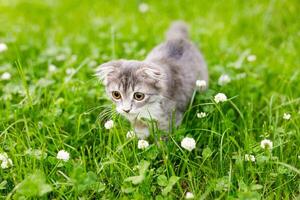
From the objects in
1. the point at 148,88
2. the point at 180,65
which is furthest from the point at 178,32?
the point at 148,88

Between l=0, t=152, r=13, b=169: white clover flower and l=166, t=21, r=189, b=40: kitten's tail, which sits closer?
l=0, t=152, r=13, b=169: white clover flower

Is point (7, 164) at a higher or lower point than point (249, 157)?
lower

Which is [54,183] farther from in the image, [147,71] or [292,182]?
[292,182]

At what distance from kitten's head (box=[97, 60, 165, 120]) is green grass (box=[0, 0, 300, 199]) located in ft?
0.56

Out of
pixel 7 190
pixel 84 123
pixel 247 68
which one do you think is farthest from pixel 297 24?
pixel 7 190

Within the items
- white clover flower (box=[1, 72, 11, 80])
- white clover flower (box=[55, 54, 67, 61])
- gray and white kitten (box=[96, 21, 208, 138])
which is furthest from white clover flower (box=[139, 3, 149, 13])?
white clover flower (box=[1, 72, 11, 80])

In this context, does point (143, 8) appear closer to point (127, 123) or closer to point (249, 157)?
point (127, 123)

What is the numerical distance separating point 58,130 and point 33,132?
172mm

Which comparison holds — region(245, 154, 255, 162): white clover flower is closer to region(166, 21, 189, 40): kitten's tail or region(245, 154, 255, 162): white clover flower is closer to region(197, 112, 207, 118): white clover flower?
region(197, 112, 207, 118): white clover flower

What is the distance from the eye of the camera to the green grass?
9.20 feet

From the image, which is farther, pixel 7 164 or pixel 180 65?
pixel 180 65

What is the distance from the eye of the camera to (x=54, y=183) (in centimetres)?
280

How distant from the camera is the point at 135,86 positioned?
10.3 ft

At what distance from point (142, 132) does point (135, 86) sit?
383 mm
